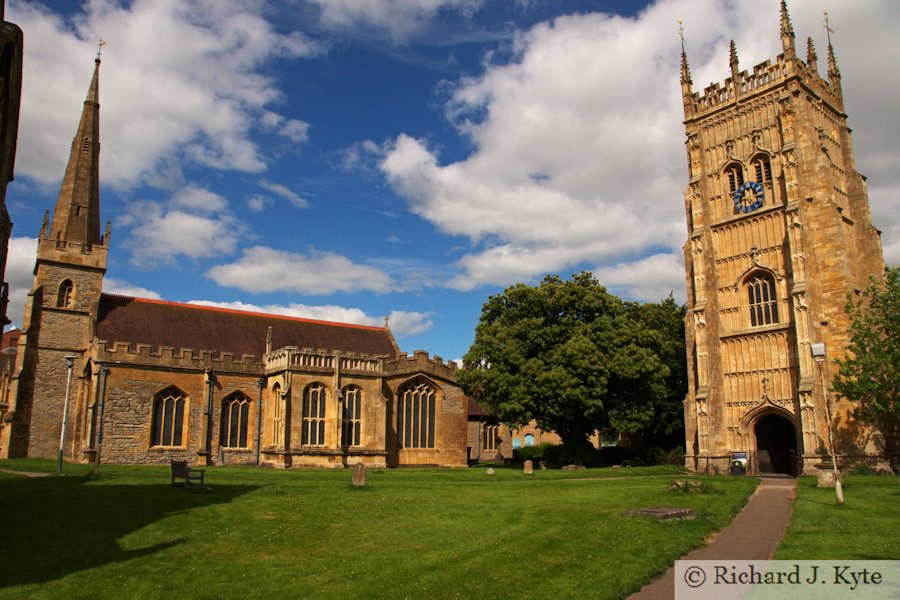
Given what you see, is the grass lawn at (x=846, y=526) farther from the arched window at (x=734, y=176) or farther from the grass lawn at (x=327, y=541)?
the arched window at (x=734, y=176)

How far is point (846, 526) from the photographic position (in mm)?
15133

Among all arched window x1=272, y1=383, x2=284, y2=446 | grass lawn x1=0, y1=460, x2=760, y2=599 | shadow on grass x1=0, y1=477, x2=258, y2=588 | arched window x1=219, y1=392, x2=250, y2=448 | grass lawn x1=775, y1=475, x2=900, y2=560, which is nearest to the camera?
grass lawn x1=0, y1=460, x2=760, y2=599

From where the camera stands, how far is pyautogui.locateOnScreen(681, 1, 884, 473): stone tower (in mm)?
34438

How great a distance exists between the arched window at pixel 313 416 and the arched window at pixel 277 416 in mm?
1236

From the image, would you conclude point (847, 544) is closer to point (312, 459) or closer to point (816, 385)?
point (816, 385)

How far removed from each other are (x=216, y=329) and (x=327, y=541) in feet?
111

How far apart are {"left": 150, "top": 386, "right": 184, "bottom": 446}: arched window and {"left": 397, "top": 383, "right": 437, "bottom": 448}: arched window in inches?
509

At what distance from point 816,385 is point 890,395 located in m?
3.31

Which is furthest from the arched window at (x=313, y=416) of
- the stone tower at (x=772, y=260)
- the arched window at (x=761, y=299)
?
the arched window at (x=761, y=299)

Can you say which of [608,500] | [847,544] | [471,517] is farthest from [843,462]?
[471,517]

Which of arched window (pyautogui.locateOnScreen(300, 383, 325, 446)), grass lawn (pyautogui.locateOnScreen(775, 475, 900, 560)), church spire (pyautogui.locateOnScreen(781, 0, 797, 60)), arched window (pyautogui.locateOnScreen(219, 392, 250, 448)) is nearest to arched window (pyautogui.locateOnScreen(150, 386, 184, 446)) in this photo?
arched window (pyautogui.locateOnScreen(219, 392, 250, 448))

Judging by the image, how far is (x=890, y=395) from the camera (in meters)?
30.5

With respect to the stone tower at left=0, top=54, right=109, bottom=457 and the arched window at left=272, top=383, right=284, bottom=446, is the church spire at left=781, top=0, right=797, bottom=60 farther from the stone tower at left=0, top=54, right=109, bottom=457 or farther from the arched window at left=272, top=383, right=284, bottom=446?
the stone tower at left=0, top=54, right=109, bottom=457

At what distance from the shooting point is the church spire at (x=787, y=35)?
38031mm
